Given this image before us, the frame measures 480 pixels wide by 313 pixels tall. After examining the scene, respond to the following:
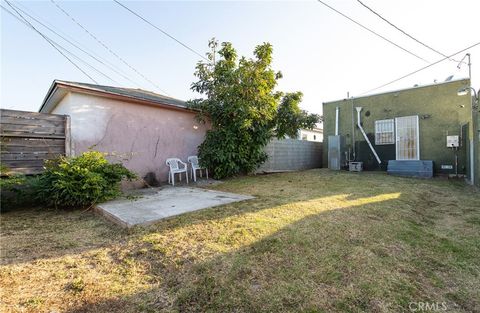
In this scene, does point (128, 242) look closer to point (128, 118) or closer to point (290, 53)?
point (128, 118)

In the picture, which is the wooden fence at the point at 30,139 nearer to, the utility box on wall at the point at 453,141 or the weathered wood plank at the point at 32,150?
the weathered wood plank at the point at 32,150

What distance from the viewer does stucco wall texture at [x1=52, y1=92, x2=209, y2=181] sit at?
20.4 feet

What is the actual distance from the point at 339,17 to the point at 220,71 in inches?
147

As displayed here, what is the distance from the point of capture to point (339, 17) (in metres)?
6.54

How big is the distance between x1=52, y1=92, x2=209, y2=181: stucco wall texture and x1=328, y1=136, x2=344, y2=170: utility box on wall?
7.17 metres

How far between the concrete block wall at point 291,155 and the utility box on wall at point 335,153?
4.02ft

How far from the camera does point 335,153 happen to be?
1234 cm

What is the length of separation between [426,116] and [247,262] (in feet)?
36.7

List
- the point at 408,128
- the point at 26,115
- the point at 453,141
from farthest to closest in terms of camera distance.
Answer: the point at 408,128 → the point at 453,141 → the point at 26,115

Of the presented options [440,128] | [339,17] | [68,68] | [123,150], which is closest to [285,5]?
[339,17]

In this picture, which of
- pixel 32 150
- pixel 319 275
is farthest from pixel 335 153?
pixel 32 150

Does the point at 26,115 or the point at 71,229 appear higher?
the point at 26,115

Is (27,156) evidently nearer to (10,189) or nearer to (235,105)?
(10,189)

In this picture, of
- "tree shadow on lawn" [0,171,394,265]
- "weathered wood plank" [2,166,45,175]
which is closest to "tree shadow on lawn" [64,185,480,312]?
"tree shadow on lawn" [0,171,394,265]
